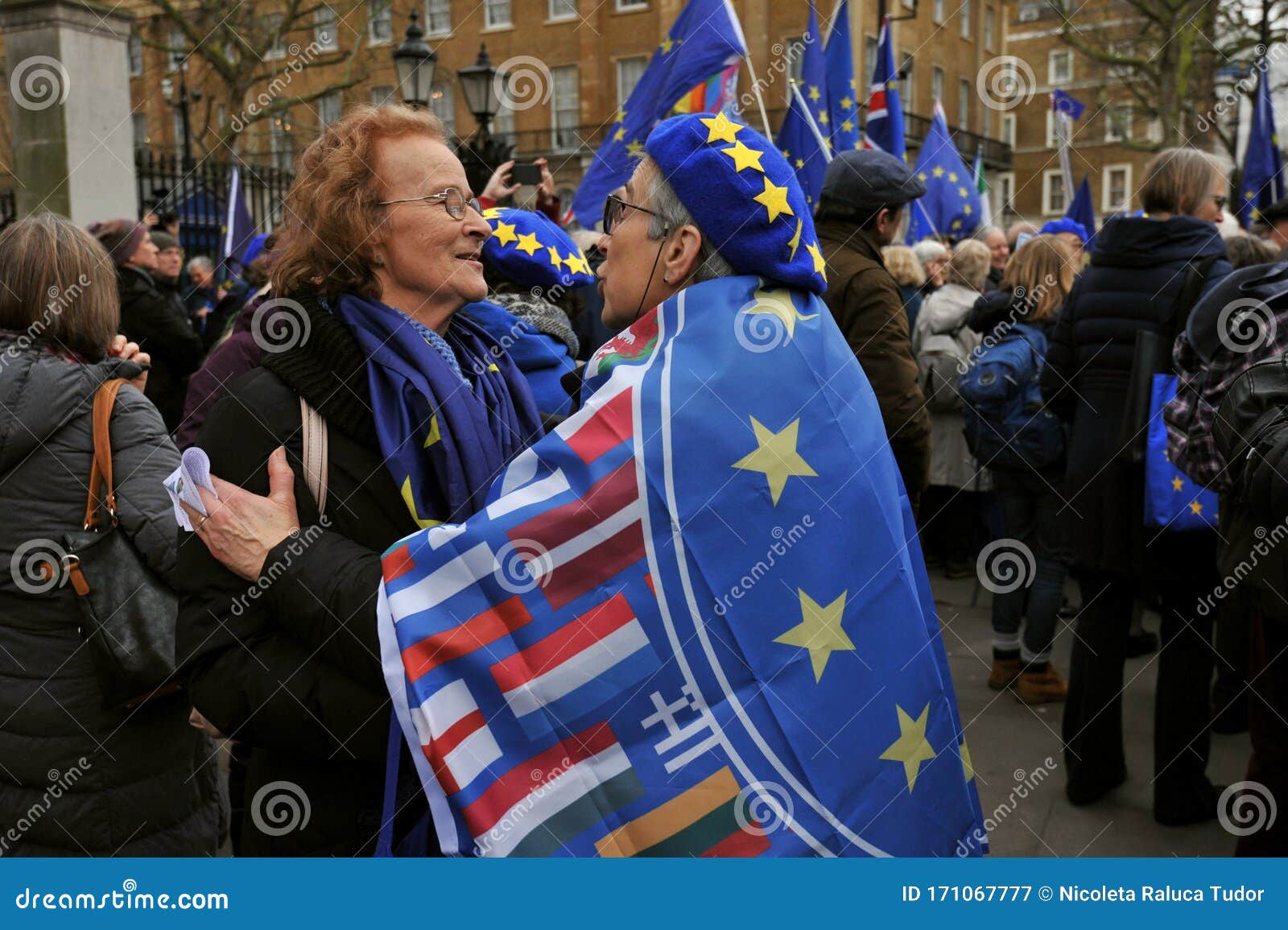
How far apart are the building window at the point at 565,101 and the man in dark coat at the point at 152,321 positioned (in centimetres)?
3328

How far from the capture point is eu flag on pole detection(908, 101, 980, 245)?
1059 centimetres

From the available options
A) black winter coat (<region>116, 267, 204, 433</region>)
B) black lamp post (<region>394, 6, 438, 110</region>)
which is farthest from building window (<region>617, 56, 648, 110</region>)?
black winter coat (<region>116, 267, 204, 433</region>)

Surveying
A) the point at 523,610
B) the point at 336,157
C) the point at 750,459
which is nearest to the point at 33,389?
the point at 336,157

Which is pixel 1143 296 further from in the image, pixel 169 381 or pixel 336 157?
pixel 169 381

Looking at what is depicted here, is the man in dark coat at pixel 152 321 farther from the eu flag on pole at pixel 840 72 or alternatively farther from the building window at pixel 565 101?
the building window at pixel 565 101

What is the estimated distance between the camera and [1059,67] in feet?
148

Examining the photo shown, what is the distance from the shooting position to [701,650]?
6.13 feet

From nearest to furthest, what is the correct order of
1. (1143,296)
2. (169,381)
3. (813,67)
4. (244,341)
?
(244,341) < (1143,296) < (169,381) < (813,67)

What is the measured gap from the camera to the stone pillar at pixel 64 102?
28.7 ft

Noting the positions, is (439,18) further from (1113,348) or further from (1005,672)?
(1113,348)

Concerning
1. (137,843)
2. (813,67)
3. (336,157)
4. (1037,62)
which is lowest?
(137,843)

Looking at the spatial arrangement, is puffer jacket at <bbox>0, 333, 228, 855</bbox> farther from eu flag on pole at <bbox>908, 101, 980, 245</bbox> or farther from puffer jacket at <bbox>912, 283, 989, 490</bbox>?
eu flag on pole at <bbox>908, 101, 980, 245</bbox>

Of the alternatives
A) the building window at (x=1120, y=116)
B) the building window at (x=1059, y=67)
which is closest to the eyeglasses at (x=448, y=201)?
the building window at (x=1120, y=116)

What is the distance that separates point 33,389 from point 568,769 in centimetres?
174
